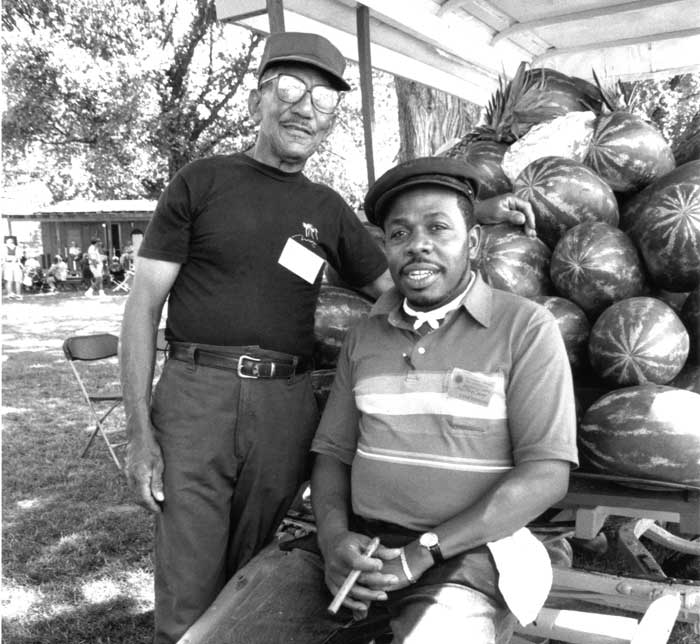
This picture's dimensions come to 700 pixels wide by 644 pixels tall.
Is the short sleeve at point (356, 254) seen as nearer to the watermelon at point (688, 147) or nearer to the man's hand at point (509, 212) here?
the man's hand at point (509, 212)

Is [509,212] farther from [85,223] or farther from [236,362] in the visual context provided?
[85,223]

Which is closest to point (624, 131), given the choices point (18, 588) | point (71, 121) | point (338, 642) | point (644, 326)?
point (644, 326)

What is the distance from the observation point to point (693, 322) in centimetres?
294

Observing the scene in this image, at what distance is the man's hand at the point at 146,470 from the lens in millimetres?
2682

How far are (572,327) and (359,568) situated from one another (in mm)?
1321

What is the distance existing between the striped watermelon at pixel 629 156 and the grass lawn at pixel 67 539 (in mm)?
1856

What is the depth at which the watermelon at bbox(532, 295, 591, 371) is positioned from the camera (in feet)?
9.70

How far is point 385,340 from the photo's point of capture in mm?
2555

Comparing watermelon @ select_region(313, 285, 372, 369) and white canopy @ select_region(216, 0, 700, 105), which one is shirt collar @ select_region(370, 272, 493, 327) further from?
white canopy @ select_region(216, 0, 700, 105)

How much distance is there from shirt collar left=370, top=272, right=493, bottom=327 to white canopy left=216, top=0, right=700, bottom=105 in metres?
1.77

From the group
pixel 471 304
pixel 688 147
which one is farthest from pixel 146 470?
pixel 688 147

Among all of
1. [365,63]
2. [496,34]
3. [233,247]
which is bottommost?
[233,247]

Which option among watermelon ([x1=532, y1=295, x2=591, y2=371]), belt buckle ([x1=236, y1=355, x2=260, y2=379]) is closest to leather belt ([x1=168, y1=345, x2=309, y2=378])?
belt buckle ([x1=236, y1=355, x2=260, y2=379])

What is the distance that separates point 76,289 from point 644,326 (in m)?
29.3
